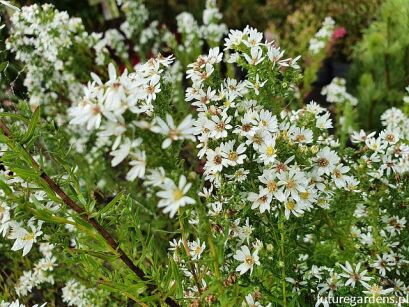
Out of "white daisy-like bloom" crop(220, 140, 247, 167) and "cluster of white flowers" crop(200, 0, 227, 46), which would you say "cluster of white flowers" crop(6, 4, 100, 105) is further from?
"white daisy-like bloom" crop(220, 140, 247, 167)

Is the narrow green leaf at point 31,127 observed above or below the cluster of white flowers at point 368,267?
above

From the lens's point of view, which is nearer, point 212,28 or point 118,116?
point 118,116

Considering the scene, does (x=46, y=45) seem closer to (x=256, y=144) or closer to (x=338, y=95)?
(x=256, y=144)

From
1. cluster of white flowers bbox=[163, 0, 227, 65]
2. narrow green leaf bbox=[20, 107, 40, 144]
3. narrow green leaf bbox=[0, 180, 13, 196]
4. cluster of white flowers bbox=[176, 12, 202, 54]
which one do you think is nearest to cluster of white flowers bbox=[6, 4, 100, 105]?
cluster of white flowers bbox=[163, 0, 227, 65]

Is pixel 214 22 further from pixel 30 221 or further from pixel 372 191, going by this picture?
pixel 30 221

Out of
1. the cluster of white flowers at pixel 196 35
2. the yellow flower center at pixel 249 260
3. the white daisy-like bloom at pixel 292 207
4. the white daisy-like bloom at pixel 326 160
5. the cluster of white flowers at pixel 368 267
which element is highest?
the cluster of white flowers at pixel 196 35

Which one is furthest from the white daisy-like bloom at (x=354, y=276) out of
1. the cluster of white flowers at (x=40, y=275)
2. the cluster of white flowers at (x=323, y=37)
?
the cluster of white flowers at (x=323, y=37)

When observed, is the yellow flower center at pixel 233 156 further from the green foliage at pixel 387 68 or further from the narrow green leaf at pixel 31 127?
the green foliage at pixel 387 68

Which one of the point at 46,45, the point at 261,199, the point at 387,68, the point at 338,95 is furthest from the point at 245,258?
the point at 387,68
